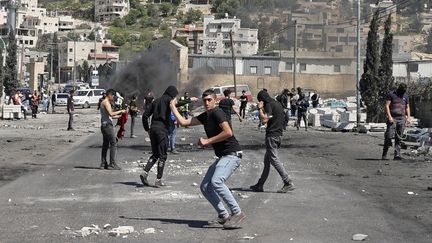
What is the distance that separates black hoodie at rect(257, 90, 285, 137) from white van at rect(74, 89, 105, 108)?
2281 inches

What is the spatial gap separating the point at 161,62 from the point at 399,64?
1168 inches

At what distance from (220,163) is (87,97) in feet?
205

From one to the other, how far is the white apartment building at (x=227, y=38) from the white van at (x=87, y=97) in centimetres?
2490

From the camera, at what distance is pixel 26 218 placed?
1033 centimetres

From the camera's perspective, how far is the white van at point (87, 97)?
70.8 m

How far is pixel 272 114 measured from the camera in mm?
13352

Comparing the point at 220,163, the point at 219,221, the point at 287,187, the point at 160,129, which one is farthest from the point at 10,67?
the point at 219,221

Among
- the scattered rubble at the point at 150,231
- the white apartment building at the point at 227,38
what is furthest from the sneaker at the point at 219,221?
the white apartment building at the point at 227,38

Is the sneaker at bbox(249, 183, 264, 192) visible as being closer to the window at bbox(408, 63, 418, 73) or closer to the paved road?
the paved road

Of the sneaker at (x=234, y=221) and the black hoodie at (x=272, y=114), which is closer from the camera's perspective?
the sneaker at (x=234, y=221)

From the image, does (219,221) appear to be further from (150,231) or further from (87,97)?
(87,97)

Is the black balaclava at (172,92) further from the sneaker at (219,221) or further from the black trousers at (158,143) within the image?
the sneaker at (219,221)

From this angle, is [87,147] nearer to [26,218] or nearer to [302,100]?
[302,100]

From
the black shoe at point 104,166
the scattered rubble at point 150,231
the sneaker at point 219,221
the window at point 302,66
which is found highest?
the window at point 302,66
